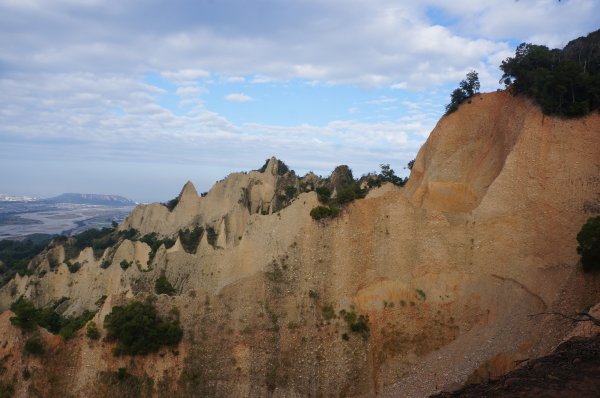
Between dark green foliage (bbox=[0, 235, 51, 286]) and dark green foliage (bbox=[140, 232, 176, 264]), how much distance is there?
37.2 ft

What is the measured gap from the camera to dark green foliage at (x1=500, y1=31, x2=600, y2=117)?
79.0ft

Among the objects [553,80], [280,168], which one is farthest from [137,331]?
[280,168]

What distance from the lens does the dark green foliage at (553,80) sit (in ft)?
79.0

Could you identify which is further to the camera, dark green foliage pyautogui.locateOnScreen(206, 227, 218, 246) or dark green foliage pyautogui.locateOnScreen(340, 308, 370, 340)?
dark green foliage pyautogui.locateOnScreen(206, 227, 218, 246)

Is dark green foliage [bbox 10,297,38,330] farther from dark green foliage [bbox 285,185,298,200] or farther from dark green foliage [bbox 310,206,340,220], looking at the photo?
dark green foliage [bbox 285,185,298,200]

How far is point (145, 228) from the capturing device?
53312 mm

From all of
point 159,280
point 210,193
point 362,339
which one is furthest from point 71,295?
point 362,339

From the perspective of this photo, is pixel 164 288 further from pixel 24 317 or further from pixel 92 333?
pixel 24 317

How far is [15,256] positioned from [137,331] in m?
49.5

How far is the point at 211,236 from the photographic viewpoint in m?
40.8

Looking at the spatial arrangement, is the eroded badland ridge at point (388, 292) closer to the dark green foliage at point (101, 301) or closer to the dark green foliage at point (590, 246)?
the dark green foliage at point (590, 246)

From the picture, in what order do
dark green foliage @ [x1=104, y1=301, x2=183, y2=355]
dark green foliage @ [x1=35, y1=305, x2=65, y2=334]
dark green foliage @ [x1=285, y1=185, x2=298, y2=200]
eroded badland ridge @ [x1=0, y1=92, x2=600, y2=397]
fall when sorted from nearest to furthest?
1. eroded badland ridge @ [x1=0, y1=92, x2=600, y2=397]
2. dark green foliage @ [x1=104, y1=301, x2=183, y2=355]
3. dark green foliage @ [x1=35, y1=305, x2=65, y2=334]
4. dark green foliage @ [x1=285, y1=185, x2=298, y2=200]

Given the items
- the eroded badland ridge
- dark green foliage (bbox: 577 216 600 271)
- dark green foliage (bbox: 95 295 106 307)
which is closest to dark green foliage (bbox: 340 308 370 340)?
the eroded badland ridge

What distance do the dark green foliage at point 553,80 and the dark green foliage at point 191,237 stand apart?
26.8 m
